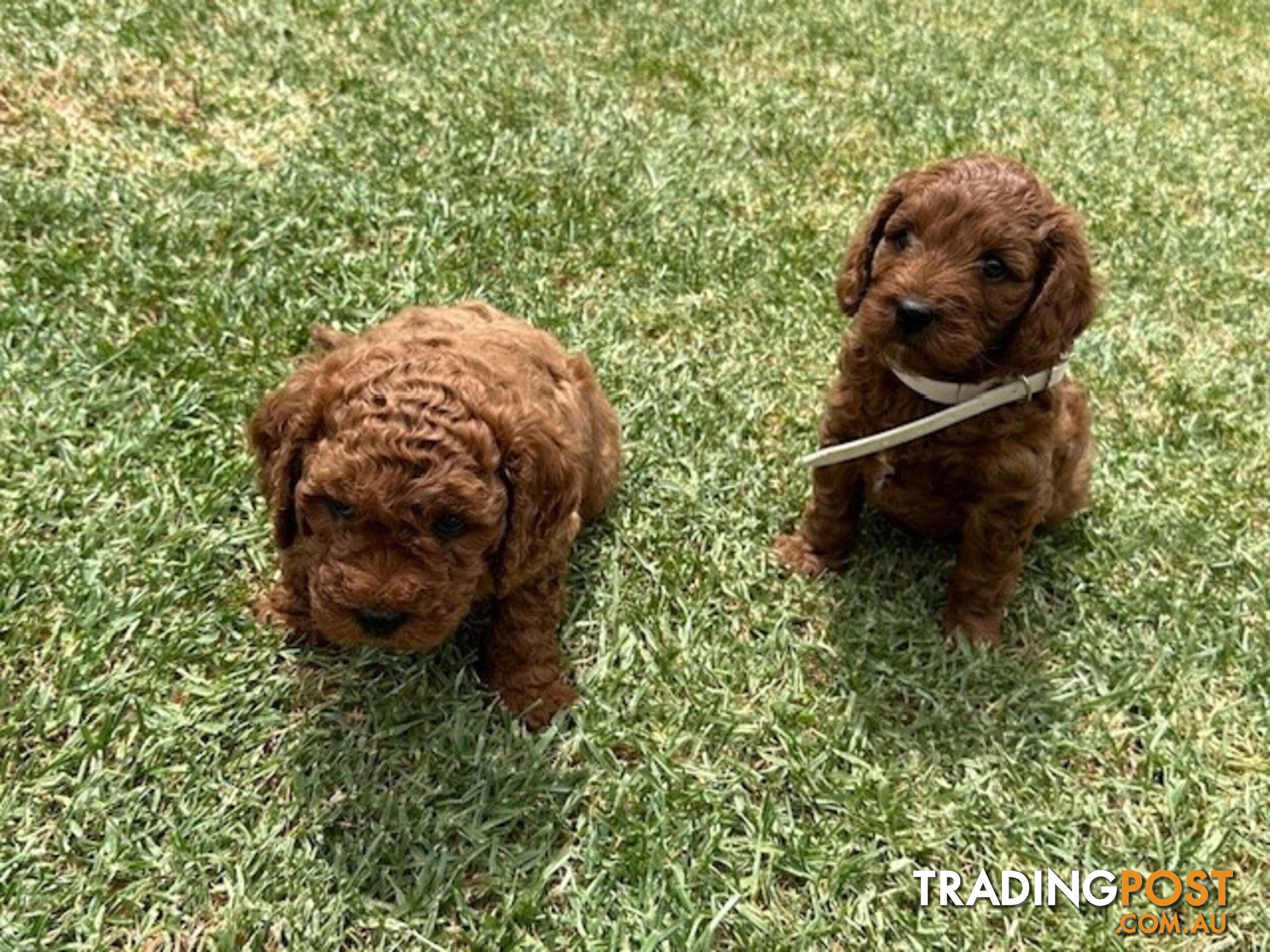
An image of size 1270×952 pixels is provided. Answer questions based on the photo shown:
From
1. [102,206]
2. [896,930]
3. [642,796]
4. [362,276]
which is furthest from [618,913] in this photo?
[102,206]

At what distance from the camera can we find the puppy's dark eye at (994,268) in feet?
10.2

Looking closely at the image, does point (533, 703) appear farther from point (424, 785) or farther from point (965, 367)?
point (965, 367)

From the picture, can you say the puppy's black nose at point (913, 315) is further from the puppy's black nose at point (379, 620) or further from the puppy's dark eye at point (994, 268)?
the puppy's black nose at point (379, 620)

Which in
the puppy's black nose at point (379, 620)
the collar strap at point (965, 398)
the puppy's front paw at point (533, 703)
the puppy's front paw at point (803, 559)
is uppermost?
the collar strap at point (965, 398)

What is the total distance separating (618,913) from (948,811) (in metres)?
1.20

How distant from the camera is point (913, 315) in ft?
10.0

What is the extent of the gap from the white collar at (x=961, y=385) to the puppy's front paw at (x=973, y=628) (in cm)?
97

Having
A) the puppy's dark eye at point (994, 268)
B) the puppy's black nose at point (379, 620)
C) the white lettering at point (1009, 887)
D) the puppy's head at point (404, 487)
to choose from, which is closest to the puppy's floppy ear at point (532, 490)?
the puppy's head at point (404, 487)

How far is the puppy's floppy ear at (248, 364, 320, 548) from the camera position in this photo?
9.17 ft

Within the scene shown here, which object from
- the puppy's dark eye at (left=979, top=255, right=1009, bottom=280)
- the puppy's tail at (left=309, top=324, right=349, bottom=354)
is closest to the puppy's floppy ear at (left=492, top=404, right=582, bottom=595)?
the puppy's tail at (left=309, top=324, right=349, bottom=354)

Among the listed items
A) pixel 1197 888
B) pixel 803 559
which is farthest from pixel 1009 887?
pixel 803 559

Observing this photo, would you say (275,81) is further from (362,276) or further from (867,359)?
(867,359)

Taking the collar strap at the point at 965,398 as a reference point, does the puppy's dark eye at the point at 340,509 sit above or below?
below

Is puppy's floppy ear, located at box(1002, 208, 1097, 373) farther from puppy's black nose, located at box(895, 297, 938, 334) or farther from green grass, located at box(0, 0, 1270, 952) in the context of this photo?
green grass, located at box(0, 0, 1270, 952)
